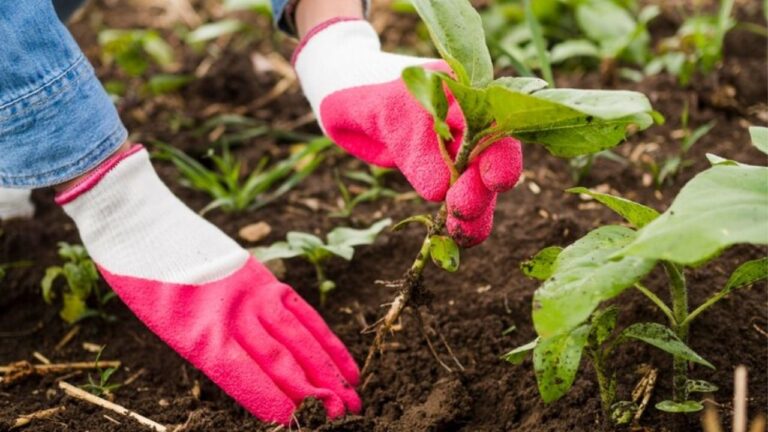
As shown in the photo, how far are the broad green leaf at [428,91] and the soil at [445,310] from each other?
55 cm

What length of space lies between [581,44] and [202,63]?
1291mm

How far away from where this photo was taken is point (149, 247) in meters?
1.74

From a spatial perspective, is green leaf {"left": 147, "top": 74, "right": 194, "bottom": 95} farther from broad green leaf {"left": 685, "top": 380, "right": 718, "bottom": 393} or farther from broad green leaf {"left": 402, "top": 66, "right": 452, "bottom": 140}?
broad green leaf {"left": 685, "top": 380, "right": 718, "bottom": 393}

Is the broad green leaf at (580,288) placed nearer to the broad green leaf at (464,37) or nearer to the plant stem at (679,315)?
the plant stem at (679,315)

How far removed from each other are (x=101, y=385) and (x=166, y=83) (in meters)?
1.35

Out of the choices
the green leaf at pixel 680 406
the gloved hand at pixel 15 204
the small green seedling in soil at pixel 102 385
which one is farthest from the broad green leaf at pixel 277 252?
the green leaf at pixel 680 406

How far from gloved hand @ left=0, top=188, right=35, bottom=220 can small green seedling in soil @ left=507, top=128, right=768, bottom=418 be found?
4.48 ft

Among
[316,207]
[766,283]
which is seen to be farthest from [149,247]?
[766,283]

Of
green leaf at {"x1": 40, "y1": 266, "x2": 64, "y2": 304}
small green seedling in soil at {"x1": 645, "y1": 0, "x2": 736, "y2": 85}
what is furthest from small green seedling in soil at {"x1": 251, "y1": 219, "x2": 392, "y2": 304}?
small green seedling in soil at {"x1": 645, "y1": 0, "x2": 736, "y2": 85}

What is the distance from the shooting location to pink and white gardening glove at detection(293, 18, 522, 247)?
1343mm

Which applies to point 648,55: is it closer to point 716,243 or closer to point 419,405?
point 419,405

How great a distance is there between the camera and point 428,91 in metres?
1.15

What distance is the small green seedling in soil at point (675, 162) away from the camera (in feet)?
6.90

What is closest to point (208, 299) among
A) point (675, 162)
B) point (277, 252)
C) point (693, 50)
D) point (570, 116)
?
point (277, 252)
